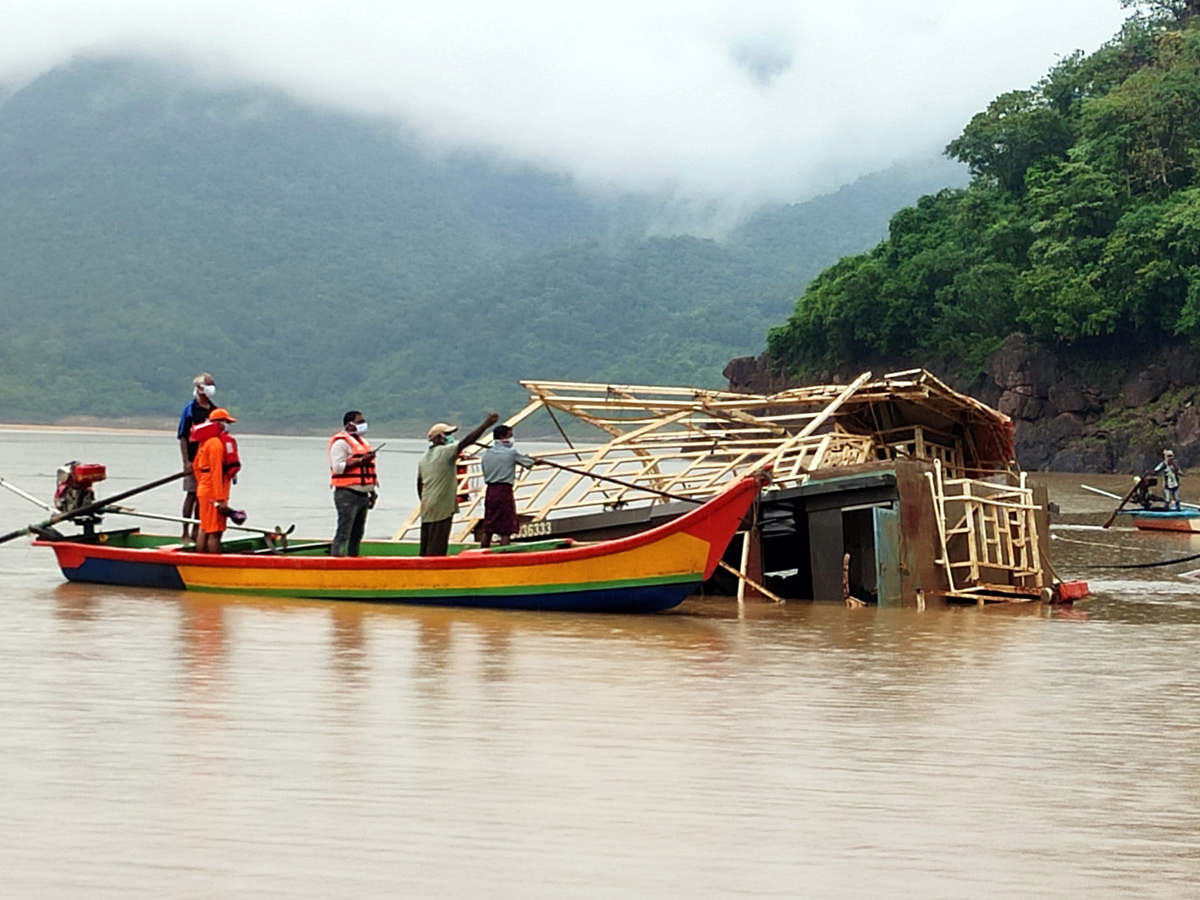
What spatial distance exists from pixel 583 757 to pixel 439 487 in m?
8.30

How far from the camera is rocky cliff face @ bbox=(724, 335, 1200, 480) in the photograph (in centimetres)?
6419

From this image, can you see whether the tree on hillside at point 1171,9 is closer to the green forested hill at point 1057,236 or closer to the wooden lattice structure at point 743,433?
→ the green forested hill at point 1057,236

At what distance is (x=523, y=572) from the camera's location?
52.2ft

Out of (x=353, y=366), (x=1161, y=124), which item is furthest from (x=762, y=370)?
(x=353, y=366)

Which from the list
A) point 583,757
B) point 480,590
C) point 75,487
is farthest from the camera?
point 75,487

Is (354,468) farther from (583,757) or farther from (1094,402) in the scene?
(1094,402)

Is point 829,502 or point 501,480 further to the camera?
point 829,502

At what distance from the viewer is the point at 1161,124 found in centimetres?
6919

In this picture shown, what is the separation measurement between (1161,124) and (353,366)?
116 m

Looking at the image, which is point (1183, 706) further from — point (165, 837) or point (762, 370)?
point (762, 370)

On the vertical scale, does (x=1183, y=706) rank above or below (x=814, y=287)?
below

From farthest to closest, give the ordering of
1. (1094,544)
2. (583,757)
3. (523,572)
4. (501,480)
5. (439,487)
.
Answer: (1094,544), (501,480), (439,487), (523,572), (583,757)

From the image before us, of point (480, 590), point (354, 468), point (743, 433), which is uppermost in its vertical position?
point (743, 433)

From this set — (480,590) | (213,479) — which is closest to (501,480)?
(480,590)
